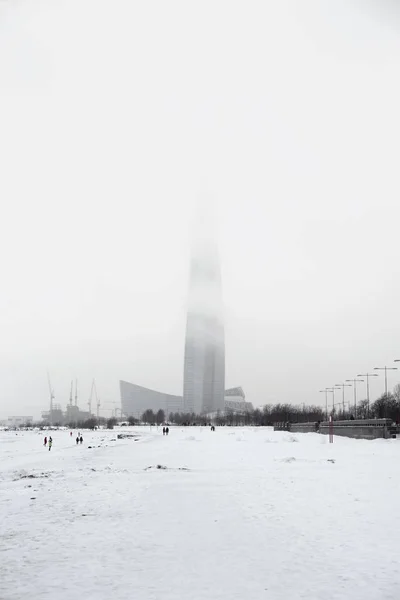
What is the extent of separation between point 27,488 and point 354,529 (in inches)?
732

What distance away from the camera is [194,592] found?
1168 cm

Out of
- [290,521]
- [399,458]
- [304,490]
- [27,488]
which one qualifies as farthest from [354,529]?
[399,458]

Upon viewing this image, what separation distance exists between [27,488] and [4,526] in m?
11.3

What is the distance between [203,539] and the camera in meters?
16.8

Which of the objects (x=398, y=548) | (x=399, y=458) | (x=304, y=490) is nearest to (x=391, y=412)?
(x=399, y=458)

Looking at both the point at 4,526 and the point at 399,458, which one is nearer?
the point at 4,526

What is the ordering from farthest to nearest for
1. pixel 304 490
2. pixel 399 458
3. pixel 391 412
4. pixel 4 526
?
pixel 391 412 → pixel 399 458 → pixel 304 490 → pixel 4 526

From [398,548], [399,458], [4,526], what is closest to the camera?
[398,548]

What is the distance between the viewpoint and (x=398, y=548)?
1507 centimetres

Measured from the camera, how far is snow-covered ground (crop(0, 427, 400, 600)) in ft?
39.6

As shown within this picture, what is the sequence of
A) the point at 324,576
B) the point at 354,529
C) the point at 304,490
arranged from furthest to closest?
the point at 304,490 < the point at 354,529 < the point at 324,576

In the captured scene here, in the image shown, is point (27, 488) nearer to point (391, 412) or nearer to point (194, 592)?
point (194, 592)

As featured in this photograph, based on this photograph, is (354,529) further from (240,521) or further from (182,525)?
(182,525)

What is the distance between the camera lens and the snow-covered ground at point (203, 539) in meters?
12.1
